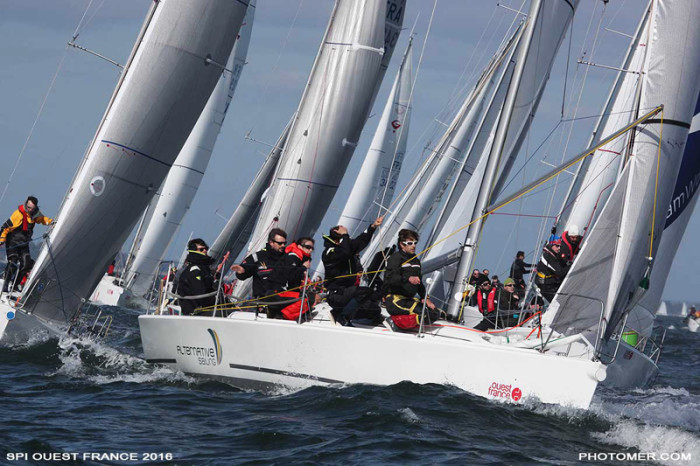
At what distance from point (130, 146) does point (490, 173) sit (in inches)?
173

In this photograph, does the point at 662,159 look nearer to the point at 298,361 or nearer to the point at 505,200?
the point at 505,200

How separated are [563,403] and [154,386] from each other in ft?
13.3

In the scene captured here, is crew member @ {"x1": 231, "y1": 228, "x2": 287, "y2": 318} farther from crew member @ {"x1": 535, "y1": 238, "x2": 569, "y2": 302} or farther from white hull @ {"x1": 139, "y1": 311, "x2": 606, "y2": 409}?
crew member @ {"x1": 535, "y1": 238, "x2": 569, "y2": 302}

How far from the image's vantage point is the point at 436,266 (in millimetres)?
12203

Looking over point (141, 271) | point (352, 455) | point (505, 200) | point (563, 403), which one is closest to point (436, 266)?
point (505, 200)

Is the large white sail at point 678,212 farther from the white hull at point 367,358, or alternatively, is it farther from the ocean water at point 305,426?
the ocean water at point 305,426

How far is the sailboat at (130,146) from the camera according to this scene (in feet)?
37.3

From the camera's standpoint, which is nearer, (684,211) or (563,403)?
(563,403)

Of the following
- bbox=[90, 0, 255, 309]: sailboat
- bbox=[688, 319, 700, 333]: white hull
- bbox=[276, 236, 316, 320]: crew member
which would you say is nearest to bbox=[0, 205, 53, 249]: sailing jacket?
bbox=[276, 236, 316, 320]: crew member

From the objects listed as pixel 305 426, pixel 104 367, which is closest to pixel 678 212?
pixel 305 426

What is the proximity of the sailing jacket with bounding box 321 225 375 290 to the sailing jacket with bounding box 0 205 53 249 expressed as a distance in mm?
4280

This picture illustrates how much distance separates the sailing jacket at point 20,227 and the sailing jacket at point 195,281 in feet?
8.33

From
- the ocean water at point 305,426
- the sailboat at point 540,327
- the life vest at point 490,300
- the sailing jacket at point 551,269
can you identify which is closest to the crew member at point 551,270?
the sailing jacket at point 551,269

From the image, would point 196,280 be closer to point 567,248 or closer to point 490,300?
point 567,248
